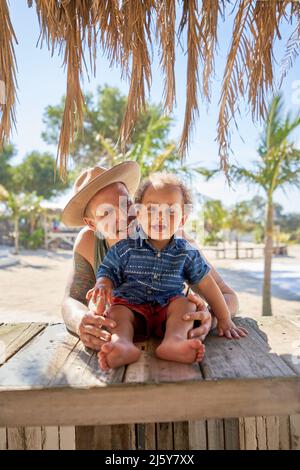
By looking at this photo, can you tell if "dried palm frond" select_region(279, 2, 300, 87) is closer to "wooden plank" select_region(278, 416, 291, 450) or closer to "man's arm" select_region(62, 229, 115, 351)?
"man's arm" select_region(62, 229, 115, 351)

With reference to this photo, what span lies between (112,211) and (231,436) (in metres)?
1.25

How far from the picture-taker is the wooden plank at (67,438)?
57.7 inches

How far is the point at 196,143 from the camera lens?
2.41 m

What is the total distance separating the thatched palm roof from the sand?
425 centimetres

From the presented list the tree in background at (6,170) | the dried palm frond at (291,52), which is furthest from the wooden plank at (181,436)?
the tree in background at (6,170)

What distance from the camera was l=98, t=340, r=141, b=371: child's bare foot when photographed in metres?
→ 1.42

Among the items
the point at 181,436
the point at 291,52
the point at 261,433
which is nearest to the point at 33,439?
the point at 181,436

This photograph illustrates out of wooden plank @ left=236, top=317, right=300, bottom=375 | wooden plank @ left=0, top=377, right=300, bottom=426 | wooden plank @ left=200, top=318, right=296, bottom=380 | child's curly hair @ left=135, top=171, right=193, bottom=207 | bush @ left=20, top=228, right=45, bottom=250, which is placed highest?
child's curly hair @ left=135, top=171, right=193, bottom=207

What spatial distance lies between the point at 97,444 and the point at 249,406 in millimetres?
608

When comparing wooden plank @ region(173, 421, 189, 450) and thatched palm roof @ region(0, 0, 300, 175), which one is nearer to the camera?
wooden plank @ region(173, 421, 189, 450)

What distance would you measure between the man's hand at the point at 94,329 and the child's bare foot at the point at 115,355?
0.32ft

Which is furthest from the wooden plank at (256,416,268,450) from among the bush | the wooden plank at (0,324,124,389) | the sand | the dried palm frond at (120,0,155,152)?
the bush
